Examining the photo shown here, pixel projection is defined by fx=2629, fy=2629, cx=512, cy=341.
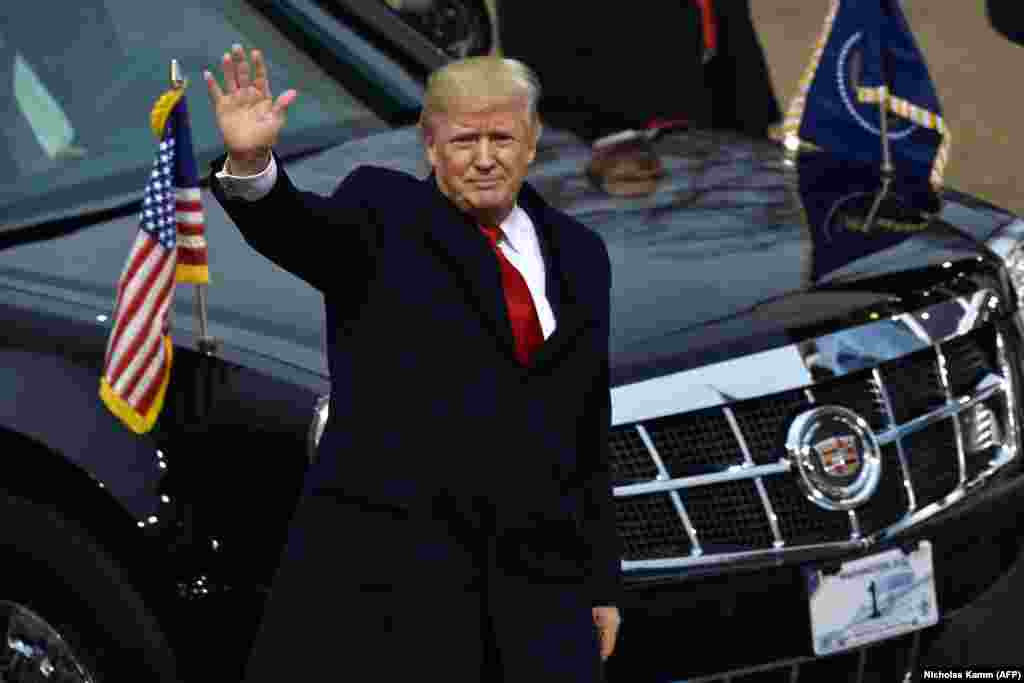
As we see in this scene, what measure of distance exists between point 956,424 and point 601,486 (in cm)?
151

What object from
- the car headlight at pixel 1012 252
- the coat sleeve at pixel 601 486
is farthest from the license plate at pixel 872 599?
the coat sleeve at pixel 601 486

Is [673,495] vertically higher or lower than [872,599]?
higher

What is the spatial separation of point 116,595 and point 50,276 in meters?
0.71

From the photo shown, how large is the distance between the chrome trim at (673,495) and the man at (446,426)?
833 mm

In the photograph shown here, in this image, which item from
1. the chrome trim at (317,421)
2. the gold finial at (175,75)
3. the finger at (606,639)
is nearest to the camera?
the finger at (606,639)

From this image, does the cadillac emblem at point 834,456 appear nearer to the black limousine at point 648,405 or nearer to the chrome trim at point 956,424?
the black limousine at point 648,405

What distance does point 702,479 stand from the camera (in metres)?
4.75

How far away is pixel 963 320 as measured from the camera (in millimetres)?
5258

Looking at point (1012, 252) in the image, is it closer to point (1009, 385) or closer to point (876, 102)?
point (1009, 385)

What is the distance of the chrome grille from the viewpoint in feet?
15.4

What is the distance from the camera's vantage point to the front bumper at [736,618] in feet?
15.1

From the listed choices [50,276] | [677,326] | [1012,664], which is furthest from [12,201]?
[1012,664]

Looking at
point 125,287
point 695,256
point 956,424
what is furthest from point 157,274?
point 956,424

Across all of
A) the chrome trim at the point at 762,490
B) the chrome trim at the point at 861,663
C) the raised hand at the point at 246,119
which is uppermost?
the raised hand at the point at 246,119
